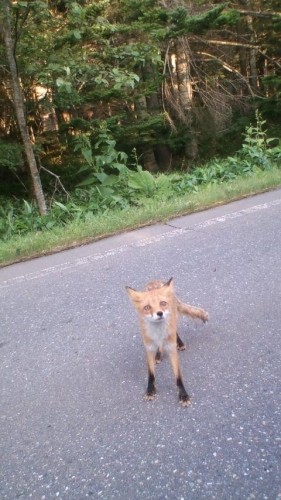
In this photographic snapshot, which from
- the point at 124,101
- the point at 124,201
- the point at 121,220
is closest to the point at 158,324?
the point at 121,220

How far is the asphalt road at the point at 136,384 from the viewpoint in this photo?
84.9 inches

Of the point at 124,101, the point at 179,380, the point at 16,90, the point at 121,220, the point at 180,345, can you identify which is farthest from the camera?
the point at 124,101

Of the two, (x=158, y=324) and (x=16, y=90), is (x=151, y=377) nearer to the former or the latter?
(x=158, y=324)

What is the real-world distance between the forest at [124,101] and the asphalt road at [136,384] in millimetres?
3387

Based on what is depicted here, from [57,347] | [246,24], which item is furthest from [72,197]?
[246,24]

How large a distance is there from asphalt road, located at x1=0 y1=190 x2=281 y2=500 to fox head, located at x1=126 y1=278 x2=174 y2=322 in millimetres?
567

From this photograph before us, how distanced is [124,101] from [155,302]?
12.4 meters

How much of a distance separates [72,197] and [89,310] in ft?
20.5

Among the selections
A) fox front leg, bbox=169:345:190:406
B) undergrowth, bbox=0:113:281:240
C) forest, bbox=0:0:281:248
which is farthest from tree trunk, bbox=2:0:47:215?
fox front leg, bbox=169:345:190:406

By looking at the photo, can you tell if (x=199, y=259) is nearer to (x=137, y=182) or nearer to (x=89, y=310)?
(x=89, y=310)

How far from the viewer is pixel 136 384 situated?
2.89 metres

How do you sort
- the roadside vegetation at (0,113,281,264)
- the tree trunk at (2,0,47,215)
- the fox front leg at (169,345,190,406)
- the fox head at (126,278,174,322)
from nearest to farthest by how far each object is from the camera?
the fox head at (126,278,174,322)
the fox front leg at (169,345,190,406)
the roadside vegetation at (0,113,281,264)
the tree trunk at (2,0,47,215)

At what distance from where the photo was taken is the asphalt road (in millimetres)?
2156

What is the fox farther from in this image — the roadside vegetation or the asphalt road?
the roadside vegetation
